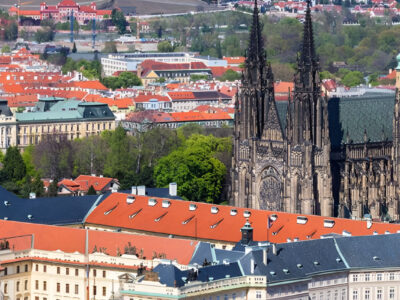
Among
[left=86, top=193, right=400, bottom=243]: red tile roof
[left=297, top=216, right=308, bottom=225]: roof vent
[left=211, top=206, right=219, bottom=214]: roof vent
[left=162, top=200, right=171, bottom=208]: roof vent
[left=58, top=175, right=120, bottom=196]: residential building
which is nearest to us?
[left=86, top=193, right=400, bottom=243]: red tile roof

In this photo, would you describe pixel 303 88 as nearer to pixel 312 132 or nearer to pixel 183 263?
pixel 312 132

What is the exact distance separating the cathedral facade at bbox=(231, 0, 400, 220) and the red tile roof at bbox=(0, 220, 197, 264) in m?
26.9

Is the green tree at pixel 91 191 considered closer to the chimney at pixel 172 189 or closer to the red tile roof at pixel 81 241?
the chimney at pixel 172 189

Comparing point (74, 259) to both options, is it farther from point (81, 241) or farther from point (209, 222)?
point (209, 222)

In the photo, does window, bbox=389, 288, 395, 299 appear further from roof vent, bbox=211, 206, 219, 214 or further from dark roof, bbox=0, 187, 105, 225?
dark roof, bbox=0, 187, 105, 225

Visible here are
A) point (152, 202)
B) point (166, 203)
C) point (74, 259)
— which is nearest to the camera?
point (74, 259)

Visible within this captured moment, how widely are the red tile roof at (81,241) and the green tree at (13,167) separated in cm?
4470

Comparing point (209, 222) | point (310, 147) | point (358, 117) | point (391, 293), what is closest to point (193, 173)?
point (358, 117)

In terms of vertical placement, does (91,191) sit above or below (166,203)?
below

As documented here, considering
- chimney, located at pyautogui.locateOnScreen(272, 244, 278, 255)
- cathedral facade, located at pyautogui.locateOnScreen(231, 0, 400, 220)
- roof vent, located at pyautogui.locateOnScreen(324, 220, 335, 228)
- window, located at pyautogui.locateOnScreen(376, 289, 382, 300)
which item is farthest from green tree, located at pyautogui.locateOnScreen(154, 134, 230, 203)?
chimney, located at pyautogui.locateOnScreen(272, 244, 278, 255)

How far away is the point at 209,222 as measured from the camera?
142125mm

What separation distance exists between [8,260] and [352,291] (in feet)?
69.7

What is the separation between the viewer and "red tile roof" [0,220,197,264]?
126 metres

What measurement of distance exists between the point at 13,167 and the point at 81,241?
5378 centimetres
